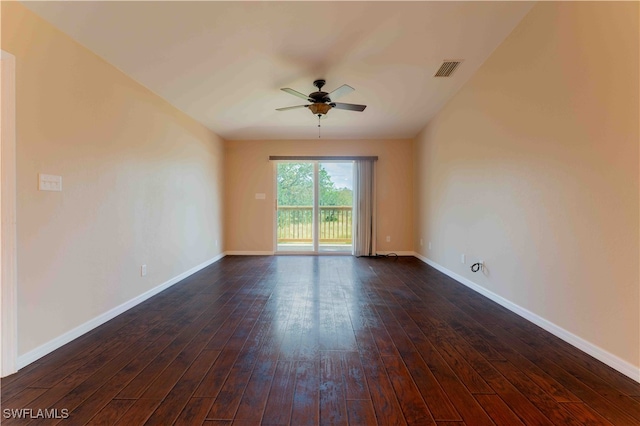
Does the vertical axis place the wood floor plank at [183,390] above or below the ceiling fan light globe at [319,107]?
below

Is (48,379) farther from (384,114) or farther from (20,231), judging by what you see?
(384,114)

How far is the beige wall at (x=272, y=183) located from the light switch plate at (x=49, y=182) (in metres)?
3.59

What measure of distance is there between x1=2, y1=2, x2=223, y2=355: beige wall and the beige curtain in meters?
3.32

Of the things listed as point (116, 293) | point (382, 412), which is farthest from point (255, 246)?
point (382, 412)

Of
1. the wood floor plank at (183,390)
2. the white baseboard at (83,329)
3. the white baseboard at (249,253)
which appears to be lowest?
the wood floor plank at (183,390)

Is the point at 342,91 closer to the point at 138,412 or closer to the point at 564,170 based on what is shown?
the point at 564,170

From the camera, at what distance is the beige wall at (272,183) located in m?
5.51

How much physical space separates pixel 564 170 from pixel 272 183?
14.9 feet

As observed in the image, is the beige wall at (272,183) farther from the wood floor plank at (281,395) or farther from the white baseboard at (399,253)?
the wood floor plank at (281,395)

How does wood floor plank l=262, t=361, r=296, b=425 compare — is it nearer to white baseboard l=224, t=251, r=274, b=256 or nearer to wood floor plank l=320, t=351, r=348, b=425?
wood floor plank l=320, t=351, r=348, b=425

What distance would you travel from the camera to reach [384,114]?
4.20 meters

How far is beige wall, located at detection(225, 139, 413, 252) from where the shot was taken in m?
5.51

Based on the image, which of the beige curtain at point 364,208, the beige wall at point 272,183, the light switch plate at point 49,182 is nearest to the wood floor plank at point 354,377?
the light switch plate at point 49,182

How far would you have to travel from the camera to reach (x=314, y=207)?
18.6 ft
